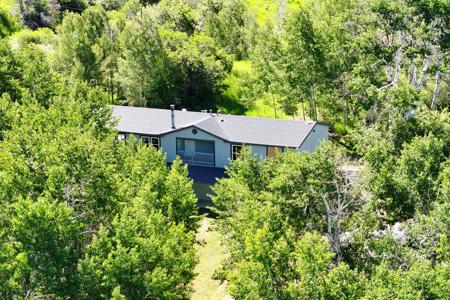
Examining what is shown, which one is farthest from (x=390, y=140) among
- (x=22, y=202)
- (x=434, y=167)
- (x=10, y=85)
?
(x=10, y=85)

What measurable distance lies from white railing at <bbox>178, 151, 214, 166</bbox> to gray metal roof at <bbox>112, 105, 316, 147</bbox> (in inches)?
110

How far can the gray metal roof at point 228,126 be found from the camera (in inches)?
2223

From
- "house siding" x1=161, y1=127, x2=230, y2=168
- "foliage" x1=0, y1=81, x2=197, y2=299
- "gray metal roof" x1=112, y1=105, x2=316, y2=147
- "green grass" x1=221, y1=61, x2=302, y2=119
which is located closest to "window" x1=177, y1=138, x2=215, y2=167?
"house siding" x1=161, y1=127, x2=230, y2=168

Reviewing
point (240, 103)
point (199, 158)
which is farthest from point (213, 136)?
point (240, 103)

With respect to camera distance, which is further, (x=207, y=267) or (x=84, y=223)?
(x=207, y=267)

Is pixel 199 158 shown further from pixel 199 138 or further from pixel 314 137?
pixel 314 137

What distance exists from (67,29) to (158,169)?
3936cm

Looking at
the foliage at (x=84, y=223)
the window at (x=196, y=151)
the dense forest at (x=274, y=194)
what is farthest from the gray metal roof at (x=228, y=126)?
the foliage at (x=84, y=223)

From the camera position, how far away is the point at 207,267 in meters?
47.8

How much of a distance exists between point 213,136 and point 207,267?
14.9 meters

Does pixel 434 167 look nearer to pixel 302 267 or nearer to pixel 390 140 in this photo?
pixel 390 140

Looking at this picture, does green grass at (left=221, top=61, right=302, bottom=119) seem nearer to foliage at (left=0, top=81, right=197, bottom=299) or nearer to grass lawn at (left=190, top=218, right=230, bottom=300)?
grass lawn at (left=190, top=218, right=230, bottom=300)

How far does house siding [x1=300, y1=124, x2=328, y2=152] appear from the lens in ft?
185

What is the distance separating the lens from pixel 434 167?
123ft
